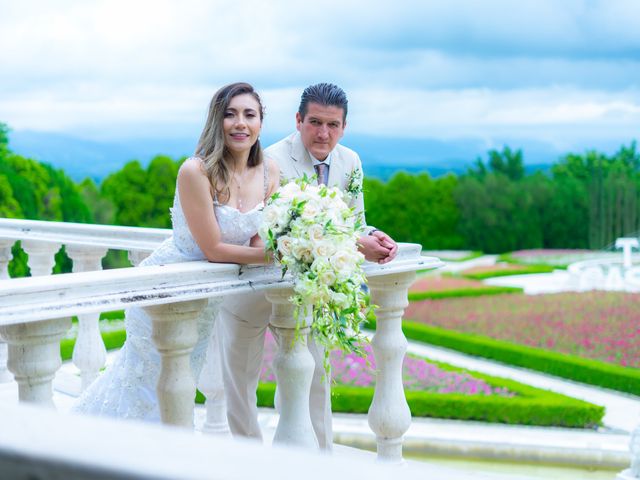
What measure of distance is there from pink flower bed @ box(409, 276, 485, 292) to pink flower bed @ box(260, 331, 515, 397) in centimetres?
953

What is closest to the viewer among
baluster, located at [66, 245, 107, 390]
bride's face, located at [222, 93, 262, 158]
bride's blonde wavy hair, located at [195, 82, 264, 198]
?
bride's blonde wavy hair, located at [195, 82, 264, 198]

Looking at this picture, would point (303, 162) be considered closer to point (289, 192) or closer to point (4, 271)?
point (289, 192)

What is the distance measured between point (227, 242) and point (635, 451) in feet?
10.3

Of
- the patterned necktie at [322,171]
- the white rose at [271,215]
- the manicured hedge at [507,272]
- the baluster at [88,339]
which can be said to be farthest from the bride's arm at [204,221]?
the manicured hedge at [507,272]

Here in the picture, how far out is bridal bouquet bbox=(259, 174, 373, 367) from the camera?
2.50m

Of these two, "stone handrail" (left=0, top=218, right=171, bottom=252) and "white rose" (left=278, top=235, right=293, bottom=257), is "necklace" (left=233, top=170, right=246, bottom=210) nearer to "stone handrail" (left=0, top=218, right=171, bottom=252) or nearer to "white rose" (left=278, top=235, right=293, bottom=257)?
"white rose" (left=278, top=235, right=293, bottom=257)

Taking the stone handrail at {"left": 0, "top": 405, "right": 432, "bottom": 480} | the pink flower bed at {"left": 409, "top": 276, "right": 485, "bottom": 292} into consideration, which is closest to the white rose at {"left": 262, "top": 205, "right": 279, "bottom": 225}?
the stone handrail at {"left": 0, "top": 405, "right": 432, "bottom": 480}

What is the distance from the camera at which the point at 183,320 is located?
2537 millimetres

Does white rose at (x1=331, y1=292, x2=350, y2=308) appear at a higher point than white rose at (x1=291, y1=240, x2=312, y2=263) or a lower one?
lower

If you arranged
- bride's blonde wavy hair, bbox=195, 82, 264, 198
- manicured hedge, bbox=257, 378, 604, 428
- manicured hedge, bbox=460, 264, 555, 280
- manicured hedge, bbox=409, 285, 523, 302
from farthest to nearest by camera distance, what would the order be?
manicured hedge, bbox=460, 264, 555, 280
manicured hedge, bbox=409, 285, 523, 302
manicured hedge, bbox=257, 378, 604, 428
bride's blonde wavy hair, bbox=195, 82, 264, 198

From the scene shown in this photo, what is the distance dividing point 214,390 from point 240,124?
1.42m

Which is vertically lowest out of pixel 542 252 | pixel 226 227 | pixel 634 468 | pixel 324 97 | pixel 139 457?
pixel 542 252

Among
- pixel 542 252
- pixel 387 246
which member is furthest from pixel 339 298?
pixel 542 252

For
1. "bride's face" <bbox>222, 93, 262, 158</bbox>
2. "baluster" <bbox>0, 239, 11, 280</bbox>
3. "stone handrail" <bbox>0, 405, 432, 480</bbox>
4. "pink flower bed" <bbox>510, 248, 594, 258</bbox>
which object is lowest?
"pink flower bed" <bbox>510, 248, 594, 258</bbox>
